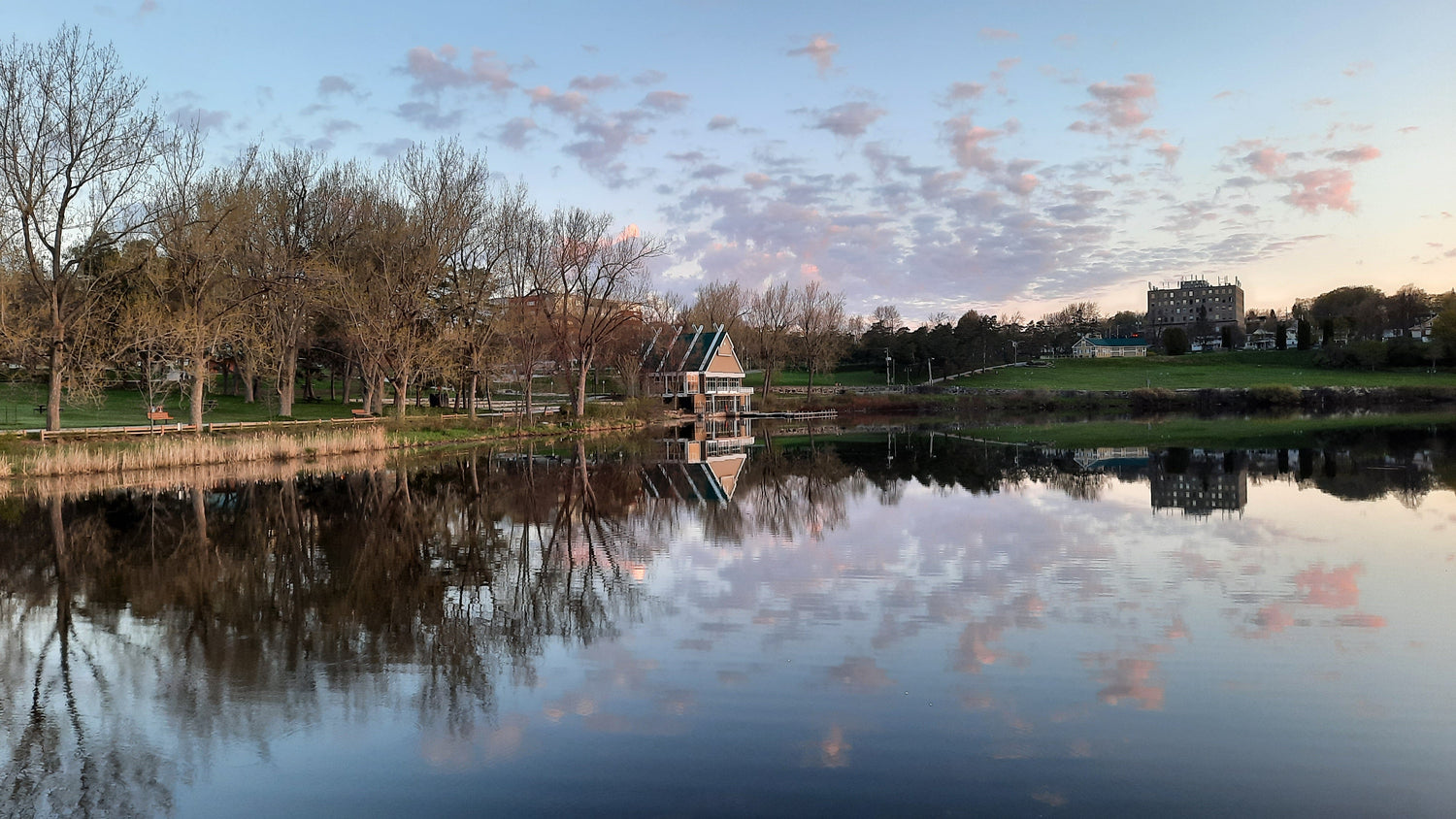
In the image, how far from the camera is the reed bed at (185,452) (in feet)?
80.4

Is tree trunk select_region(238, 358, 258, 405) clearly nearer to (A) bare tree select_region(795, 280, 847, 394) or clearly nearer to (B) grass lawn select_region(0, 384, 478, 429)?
(B) grass lawn select_region(0, 384, 478, 429)

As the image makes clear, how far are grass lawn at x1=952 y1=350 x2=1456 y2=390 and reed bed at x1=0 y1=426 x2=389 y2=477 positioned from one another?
6312 centimetres

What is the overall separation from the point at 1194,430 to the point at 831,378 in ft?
183

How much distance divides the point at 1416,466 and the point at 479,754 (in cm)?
2825

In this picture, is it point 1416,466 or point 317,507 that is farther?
point 1416,466

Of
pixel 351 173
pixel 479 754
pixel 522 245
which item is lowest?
pixel 479 754

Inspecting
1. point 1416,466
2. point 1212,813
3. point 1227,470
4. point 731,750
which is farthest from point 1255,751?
point 1416,466

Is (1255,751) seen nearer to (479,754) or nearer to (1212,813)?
(1212,813)

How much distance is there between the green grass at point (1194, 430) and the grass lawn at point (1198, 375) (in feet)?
71.8

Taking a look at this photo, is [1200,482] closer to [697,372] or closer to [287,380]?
[287,380]

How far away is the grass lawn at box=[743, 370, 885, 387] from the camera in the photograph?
9900 centimetres

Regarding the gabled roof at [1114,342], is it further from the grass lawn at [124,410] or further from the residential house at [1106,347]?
the grass lawn at [124,410]

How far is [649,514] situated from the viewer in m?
18.5

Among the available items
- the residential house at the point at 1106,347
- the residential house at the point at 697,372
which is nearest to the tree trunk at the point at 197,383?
the residential house at the point at 697,372
